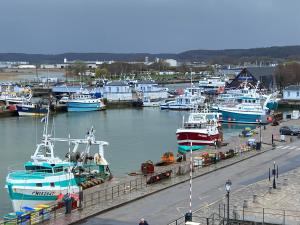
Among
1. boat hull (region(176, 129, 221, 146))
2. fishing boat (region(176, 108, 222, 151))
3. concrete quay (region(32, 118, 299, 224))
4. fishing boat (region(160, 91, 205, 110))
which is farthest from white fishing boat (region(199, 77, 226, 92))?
concrete quay (region(32, 118, 299, 224))

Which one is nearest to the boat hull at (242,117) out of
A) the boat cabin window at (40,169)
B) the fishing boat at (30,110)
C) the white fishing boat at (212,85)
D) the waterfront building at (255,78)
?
the fishing boat at (30,110)

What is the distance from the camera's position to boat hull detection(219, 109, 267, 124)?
7075 cm

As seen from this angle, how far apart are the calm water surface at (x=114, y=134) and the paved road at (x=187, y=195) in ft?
24.7

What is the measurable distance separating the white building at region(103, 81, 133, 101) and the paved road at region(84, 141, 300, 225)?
68307 mm

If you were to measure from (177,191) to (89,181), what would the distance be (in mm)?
5189

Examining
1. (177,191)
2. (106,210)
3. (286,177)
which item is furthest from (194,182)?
(106,210)

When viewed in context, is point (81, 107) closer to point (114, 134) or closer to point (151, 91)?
point (151, 91)

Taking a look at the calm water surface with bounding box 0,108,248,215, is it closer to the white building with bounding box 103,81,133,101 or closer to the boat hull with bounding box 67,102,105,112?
the boat hull with bounding box 67,102,105,112

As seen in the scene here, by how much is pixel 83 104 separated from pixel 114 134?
3159 centimetres

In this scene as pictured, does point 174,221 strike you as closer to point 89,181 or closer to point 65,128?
point 89,181

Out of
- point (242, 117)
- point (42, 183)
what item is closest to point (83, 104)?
point (242, 117)

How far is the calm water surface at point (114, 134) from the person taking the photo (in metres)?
42.6

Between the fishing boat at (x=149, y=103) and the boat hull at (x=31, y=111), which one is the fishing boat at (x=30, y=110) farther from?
the fishing boat at (x=149, y=103)

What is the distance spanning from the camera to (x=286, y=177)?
2880cm
